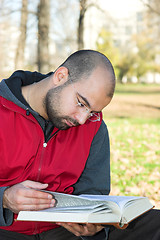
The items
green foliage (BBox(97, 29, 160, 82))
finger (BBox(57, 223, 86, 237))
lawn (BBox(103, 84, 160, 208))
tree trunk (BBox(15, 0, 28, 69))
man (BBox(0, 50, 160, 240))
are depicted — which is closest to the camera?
finger (BBox(57, 223, 86, 237))

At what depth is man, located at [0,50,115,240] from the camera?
2432mm

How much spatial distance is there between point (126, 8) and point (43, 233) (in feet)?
129

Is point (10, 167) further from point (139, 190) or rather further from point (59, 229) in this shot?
point (139, 190)

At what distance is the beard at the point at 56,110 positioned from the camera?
2.53 meters

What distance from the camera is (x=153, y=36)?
36375 millimetres

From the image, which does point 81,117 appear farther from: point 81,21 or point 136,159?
point 81,21

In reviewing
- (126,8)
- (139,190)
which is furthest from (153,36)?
(139,190)

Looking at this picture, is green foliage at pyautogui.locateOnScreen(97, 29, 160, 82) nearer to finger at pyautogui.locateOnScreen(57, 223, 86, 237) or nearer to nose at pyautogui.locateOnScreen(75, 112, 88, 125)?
nose at pyautogui.locateOnScreen(75, 112, 88, 125)

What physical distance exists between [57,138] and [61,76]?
0.42m

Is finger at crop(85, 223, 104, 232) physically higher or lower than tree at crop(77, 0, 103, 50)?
lower

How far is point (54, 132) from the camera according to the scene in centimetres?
257

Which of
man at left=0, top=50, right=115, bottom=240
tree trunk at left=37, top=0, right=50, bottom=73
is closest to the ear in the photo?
man at left=0, top=50, right=115, bottom=240

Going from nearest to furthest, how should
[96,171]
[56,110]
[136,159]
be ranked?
[56,110] < [96,171] < [136,159]

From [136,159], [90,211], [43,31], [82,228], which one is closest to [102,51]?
[43,31]
